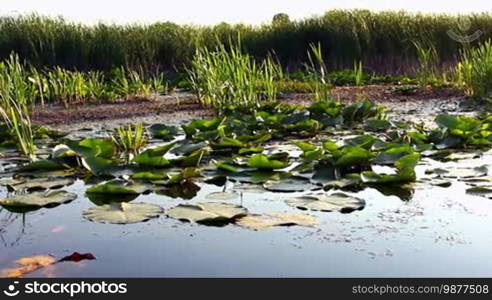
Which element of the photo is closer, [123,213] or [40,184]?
[123,213]

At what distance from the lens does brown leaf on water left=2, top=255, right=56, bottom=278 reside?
1.84 meters

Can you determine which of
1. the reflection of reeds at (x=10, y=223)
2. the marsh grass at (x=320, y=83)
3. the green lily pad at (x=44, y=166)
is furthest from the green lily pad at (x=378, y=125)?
the reflection of reeds at (x=10, y=223)

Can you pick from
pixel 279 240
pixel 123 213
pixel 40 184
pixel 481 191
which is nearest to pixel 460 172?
pixel 481 191

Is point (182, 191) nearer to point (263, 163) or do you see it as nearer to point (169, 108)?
point (263, 163)

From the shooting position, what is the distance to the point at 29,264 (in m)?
1.92

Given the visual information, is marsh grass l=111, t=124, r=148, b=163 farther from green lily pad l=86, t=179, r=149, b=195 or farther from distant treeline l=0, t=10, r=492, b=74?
distant treeline l=0, t=10, r=492, b=74

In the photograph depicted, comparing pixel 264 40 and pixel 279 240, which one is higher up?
pixel 264 40

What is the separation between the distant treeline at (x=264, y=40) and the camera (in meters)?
10.5

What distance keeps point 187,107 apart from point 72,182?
3726 mm

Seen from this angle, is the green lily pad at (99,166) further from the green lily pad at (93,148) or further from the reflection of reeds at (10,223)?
the reflection of reeds at (10,223)

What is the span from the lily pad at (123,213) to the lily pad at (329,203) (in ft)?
1.74

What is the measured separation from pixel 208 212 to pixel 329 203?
466mm

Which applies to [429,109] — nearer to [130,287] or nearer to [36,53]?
[130,287]

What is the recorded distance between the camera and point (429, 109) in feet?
19.9
